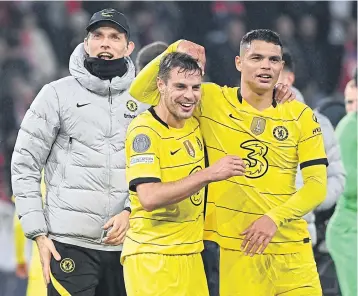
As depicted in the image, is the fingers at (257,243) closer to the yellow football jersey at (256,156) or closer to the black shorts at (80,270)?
the yellow football jersey at (256,156)

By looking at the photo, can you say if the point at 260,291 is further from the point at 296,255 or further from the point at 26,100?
the point at 26,100

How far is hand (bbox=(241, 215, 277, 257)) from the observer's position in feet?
16.6

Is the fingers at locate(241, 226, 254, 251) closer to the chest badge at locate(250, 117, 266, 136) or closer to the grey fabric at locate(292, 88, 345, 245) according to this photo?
the chest badge at locate(250, 117, 266, 136)

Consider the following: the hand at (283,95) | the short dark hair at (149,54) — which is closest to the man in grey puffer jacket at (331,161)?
the short dark hair at (149,54)

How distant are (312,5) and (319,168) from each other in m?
6.15

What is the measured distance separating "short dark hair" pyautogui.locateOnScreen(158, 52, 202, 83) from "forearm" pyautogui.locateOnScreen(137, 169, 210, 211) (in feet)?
1.73

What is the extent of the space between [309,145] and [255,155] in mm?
256

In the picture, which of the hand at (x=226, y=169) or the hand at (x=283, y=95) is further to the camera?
the hand at (x=283, y=95)

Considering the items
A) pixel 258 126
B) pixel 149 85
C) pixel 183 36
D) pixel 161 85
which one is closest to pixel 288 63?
pixel 258 126

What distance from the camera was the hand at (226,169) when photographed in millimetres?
4746

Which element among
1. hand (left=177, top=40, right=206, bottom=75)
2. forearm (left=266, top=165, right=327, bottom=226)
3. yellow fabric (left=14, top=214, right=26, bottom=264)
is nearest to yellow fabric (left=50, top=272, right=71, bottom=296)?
forearm (left=266, top=165, right=327, bottom=226)

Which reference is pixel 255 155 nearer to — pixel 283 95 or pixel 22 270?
pixel 283 95

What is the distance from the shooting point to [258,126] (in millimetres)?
5340

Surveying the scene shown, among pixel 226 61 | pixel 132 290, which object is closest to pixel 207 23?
pixel 226 61
